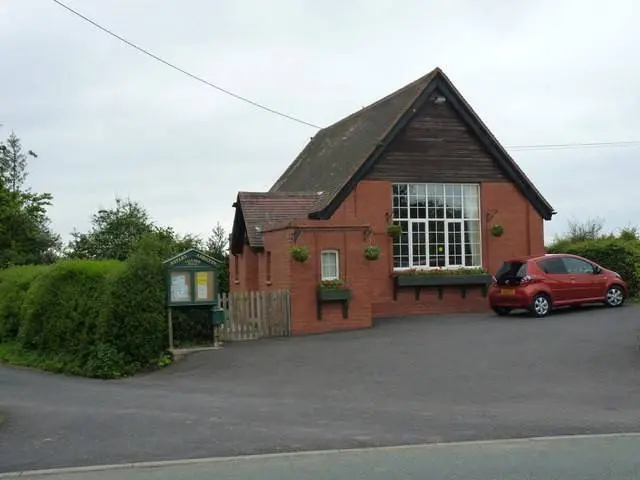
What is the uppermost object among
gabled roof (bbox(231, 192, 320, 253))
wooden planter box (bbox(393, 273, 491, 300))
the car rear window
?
gabled roof (bbox(231, 192, 320, 253))

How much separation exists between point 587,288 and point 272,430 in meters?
15.3

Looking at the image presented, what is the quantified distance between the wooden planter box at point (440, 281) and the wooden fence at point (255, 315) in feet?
19.1

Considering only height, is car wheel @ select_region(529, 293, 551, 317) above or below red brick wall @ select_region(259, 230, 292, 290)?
below

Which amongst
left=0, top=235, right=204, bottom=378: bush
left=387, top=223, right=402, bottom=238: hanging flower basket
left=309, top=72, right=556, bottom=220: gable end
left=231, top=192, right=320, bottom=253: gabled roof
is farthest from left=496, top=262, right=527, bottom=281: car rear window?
left=0, top=235, right=204, bottom=378: bush

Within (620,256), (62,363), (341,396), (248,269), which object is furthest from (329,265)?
(620,256)

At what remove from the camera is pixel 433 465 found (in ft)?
25.2

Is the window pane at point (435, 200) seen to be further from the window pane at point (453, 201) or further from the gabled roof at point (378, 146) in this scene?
the gabled roof at point (378, 146)

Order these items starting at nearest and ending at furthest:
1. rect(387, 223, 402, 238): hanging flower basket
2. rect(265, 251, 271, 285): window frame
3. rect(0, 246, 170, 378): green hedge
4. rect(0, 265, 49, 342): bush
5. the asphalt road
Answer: the asphalt road < rect(0, 246, 170, 378): green hedge < rect(0, 265, 49, 342): bush < rect(265, 251, 271, 285): window frame < rect(387, 223, 402, 238): hanging flower basket

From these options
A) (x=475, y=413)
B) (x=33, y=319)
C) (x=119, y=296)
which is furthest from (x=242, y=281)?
(x=475, y=413)

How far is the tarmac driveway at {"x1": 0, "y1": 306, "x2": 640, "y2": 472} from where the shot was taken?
9.21 metres

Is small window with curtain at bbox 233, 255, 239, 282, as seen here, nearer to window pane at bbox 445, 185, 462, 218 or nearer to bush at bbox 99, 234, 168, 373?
window pane at bbox 445, 185, 462, 218

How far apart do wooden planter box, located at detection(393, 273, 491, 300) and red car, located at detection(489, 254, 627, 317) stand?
2628mm

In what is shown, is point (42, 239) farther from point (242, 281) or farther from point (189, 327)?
point (189, 327)

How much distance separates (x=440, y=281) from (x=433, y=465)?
59.0 feet
